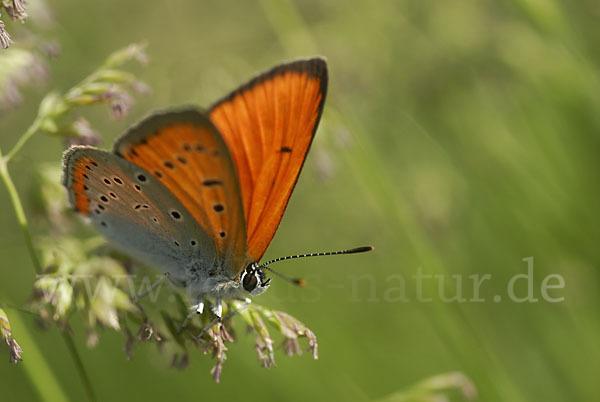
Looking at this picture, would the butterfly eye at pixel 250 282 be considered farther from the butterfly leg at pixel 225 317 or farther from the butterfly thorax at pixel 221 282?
the butterfly leg at pixel 225 317

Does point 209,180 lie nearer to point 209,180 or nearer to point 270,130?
point 209,180

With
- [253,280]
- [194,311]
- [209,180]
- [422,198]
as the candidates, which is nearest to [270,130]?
[209,180]

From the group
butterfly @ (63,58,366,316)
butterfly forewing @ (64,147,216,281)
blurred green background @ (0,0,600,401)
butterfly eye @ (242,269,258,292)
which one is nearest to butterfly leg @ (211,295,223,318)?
butterfly @ (63,58,366,316)

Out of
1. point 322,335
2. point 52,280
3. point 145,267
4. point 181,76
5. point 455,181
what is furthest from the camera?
point 455,181

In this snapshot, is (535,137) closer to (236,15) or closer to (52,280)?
(236,15)

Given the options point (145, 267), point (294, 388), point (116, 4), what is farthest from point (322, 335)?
point (116, 4)

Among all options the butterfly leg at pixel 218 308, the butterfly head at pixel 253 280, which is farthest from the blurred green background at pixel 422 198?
the butterfly leg at pixel 218 308
